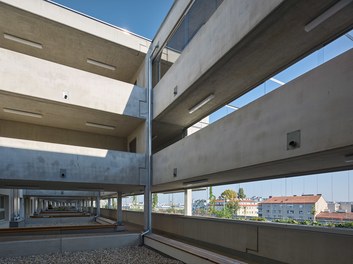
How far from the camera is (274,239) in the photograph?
8.31m

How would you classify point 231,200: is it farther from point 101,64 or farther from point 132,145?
point 101,64

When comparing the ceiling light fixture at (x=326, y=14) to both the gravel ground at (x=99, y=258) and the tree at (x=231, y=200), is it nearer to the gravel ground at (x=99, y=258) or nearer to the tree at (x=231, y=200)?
the gravel ground at (x=99, y=258)

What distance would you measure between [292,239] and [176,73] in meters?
6.74

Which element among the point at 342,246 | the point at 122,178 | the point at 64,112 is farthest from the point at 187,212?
the point at 342,246

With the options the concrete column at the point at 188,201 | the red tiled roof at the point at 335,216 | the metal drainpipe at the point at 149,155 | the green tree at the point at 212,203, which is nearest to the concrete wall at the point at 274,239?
the red tiled roof at the point at 335,216

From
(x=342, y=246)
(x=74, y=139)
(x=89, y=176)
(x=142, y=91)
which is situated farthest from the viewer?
(x=74, y=139)

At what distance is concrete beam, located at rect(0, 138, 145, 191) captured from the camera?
9820mm

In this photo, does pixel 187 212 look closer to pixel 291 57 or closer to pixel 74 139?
pixel 74 139

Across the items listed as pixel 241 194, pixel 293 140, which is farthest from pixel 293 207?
pixel 293 140

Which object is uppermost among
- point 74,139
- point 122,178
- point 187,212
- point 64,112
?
point 64,112

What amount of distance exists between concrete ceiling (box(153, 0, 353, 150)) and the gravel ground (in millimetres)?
5556

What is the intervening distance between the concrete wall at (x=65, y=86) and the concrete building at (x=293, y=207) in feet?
21.5

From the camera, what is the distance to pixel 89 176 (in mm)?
10984

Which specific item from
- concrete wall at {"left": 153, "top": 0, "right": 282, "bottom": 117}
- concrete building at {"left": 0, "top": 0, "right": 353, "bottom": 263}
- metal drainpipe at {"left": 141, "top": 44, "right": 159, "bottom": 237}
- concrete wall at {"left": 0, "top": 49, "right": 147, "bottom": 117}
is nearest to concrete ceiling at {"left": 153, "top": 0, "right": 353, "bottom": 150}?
concrete building at {"left": 0, "top": 0, "right": 353, "bottom": 263}
